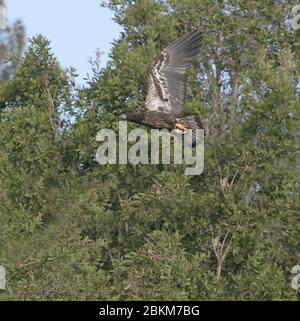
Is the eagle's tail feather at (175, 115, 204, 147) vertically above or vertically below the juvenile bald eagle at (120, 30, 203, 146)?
below

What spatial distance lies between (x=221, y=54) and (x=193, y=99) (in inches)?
70.0

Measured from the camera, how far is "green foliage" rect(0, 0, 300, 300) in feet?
82.8

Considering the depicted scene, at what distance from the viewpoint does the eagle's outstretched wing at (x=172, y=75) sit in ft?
68.6

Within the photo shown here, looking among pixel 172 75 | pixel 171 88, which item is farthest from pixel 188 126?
pixel 172 75

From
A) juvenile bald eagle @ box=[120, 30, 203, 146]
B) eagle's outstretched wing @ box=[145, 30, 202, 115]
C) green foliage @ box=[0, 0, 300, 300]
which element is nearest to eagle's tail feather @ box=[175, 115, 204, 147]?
juvenile bald eagle @ box=[120, 30, 203, 146]

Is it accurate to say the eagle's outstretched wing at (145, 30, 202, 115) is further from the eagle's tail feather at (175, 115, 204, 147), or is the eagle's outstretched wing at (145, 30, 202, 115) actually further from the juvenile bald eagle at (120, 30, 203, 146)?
the eagle's tail feather at (175, 115, 204, 147)

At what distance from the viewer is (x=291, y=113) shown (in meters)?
25.8

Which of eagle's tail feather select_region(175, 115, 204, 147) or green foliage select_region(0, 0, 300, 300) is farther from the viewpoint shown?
green foliage select_region(0, 0, 300, 300)

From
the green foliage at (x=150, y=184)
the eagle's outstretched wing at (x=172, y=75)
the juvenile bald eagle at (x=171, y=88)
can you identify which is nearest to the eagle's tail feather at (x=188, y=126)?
the juvenile bald eagle at (x=171, y=88)

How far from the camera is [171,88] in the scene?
21.0 metres

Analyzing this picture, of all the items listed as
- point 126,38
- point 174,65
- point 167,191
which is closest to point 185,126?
point 174,65

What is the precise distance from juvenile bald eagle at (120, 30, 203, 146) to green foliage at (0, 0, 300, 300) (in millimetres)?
4070

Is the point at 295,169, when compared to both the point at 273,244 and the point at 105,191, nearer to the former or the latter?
the point at 273,244

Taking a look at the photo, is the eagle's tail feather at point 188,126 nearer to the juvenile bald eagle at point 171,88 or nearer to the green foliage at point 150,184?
the juvenile bald eagle at point 171,88
